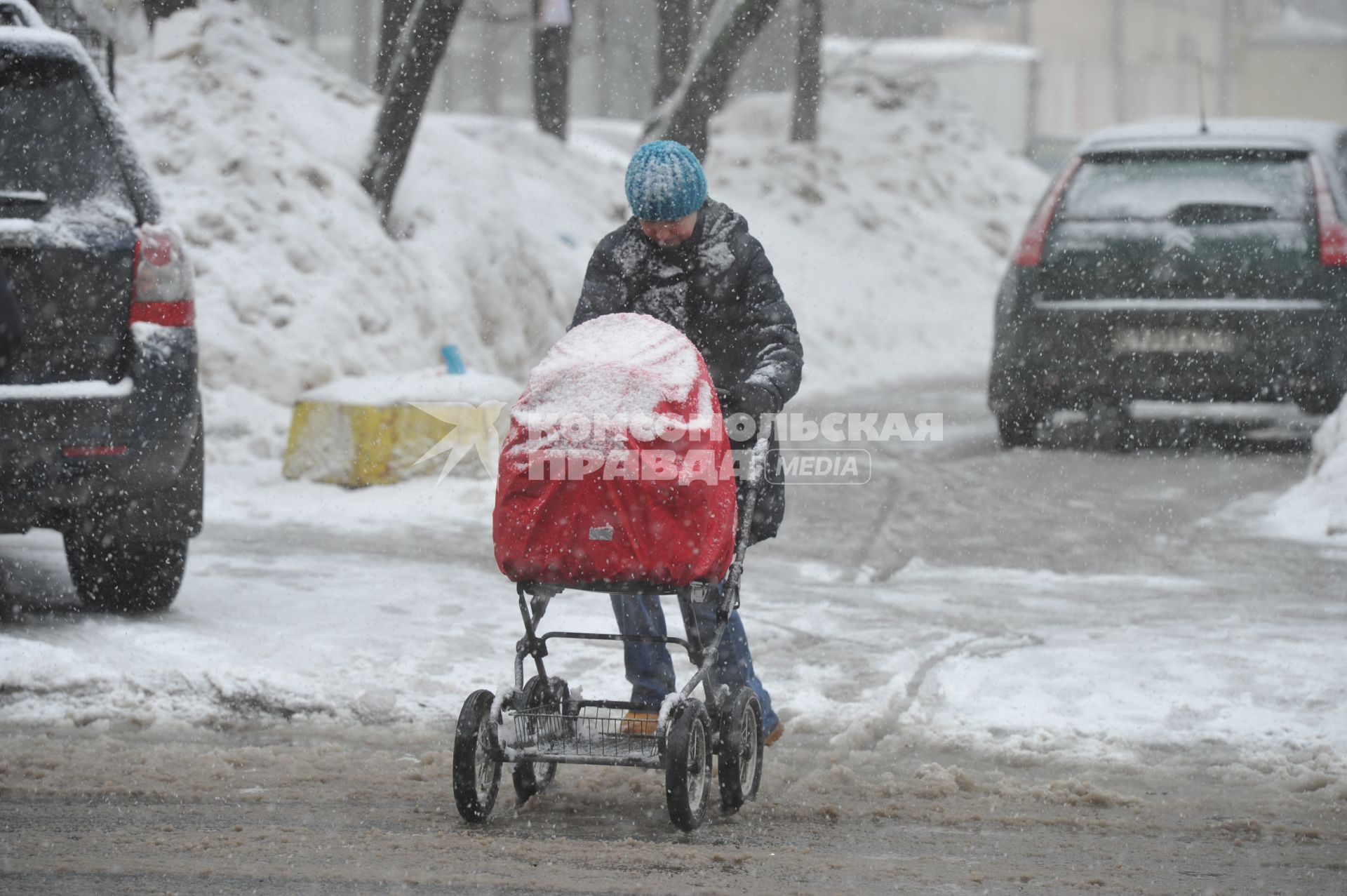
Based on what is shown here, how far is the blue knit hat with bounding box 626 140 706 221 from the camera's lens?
4344 mm

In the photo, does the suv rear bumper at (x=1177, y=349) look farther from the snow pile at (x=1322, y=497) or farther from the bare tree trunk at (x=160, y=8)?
the bare tree trunk at (x=160, y=8)

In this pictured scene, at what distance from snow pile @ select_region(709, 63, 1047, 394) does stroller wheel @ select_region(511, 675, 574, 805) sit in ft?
33.2

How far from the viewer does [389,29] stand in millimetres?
15469

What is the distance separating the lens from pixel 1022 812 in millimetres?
4320

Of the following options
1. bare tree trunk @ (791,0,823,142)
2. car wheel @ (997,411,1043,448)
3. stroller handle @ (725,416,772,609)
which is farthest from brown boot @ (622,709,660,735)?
bare tree trunk @ (791,0,823,142)

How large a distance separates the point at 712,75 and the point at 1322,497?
5.08 m

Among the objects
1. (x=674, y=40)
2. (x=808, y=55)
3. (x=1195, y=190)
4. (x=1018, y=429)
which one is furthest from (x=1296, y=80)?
(x=1195, y=190)

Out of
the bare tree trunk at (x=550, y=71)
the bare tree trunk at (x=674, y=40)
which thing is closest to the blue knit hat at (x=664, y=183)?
the bare tree trunk at (x=550, y=71)

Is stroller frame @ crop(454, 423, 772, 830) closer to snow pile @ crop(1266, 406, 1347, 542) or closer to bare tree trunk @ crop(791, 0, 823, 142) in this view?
snow pile @ crop(1266, 406, 1347, 542)

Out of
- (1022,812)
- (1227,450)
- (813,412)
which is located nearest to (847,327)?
(813,412)

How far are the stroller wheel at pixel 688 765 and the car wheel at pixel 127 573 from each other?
8.60ft

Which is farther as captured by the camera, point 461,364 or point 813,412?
point 813,412

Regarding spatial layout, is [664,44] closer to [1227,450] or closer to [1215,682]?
[1227,450]

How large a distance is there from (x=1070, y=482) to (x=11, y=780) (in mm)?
6342
